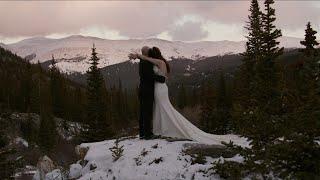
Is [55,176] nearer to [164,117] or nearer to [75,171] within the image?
[75,171]

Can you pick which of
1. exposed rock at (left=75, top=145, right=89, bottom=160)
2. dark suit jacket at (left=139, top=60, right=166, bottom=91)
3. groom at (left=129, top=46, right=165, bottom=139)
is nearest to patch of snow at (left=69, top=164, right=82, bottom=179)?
exposed rock at (left=75, top=145, right=89, bottom=160)

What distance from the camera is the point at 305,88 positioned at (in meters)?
8.19

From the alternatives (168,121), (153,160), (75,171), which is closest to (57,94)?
(75,171)

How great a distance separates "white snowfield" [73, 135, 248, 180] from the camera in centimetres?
1126

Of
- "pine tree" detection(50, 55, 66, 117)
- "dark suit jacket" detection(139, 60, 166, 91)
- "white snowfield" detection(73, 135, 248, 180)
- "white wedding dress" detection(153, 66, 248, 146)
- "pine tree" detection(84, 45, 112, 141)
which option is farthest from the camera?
"pine tree" detection(50, 55, 66, 117)

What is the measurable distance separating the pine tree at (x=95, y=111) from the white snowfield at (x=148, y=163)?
33.6 meters

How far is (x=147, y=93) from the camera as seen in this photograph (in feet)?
48.3

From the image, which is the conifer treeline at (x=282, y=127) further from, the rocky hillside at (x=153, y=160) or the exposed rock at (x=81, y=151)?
the exposed rock at (x=81, y=151)

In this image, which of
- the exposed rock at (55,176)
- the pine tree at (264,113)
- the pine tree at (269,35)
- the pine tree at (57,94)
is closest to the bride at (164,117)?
the exposed rock at (55,176)

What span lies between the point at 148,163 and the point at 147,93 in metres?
2.86

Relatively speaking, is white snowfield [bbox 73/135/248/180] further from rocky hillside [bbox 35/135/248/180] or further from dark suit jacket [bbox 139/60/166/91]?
dark suit jacket [bbox 139/60/166/91]

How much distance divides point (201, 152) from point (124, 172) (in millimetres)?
1814

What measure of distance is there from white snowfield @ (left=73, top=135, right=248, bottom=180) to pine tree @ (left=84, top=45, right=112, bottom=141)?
3359 cm

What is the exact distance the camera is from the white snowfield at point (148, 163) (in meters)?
11.3
